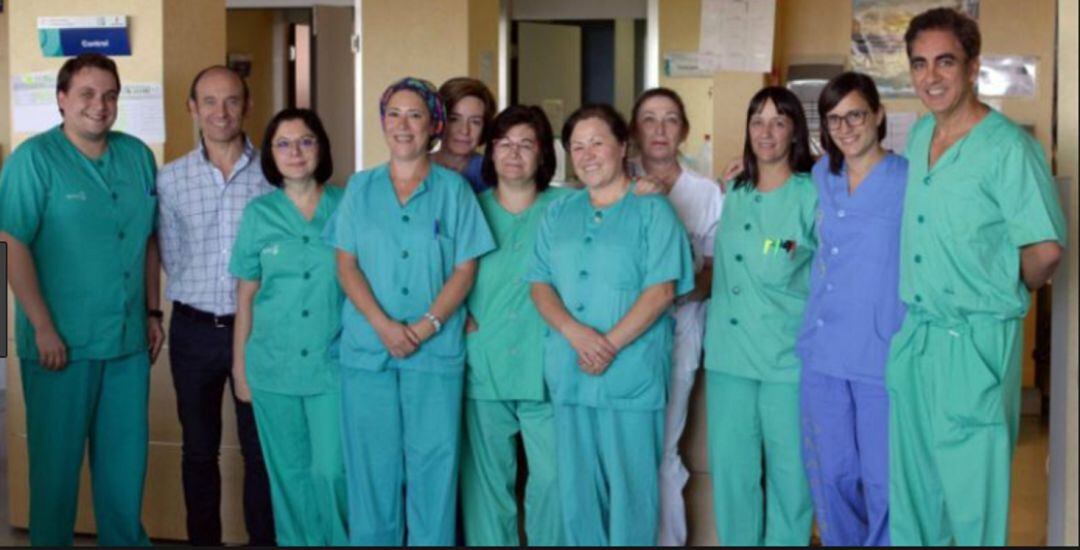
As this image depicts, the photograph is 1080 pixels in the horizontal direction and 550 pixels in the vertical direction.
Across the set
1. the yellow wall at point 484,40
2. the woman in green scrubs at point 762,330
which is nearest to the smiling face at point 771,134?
the woman in green scrubs at point 762,330

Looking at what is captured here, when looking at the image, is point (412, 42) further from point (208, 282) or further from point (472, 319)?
point (472, 319)

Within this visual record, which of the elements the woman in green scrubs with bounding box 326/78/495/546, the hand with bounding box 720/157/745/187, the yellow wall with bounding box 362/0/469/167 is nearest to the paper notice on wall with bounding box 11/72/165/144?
the woman in green scrubs with bounding box 326/78/495/546

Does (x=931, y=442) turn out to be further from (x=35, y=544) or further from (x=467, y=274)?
(x=35, y=544)

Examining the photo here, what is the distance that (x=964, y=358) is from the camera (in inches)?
130

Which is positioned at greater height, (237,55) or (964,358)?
(237,55)

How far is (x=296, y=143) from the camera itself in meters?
4.06

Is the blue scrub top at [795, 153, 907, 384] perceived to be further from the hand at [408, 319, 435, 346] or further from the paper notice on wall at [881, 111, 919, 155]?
the paper notice on wall at [881, 111, 919, 155]

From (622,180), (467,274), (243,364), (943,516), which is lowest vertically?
(943,516)

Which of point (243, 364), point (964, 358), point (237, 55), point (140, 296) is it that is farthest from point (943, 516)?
point (237, 55)

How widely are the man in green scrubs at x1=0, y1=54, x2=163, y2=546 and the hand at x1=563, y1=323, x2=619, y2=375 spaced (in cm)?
131

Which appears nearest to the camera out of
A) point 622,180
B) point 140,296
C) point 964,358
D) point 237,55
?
point 964,358

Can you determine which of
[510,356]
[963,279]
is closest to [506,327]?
[510,356]

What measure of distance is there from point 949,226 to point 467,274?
4.28 feet

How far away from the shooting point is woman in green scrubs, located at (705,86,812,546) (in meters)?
3.91
